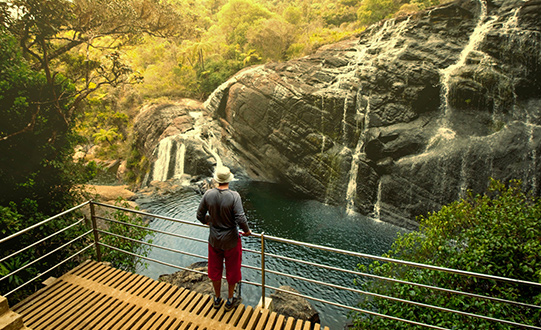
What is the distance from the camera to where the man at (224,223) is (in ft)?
10.1

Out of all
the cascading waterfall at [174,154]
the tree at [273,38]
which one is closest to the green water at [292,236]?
the cascading waterfall at [174,154]

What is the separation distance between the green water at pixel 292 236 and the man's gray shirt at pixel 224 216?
4.79 metres

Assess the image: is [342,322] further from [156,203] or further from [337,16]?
[337,16]

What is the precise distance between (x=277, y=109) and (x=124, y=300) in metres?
13.4

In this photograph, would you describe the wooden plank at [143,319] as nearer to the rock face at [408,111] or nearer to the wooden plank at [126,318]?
the wooden plank at [126,318]

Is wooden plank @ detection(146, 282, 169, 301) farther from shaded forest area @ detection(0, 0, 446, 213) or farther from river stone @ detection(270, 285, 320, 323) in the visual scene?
shaded forest area @ detection(0, 0, 446, 213)

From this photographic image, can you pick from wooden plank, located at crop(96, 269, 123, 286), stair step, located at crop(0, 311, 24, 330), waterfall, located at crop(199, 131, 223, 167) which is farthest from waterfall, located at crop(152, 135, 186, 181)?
stair step, located at crop(0, 311, 24, 330)

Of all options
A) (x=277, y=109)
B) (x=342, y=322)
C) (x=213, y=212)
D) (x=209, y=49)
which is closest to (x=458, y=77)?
(x=277, y=109)

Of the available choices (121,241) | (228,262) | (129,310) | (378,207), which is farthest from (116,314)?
(378,207)

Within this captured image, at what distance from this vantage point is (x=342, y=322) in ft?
21.3

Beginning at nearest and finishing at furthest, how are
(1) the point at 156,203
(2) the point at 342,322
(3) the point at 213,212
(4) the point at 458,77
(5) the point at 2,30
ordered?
(3) the point at 213,212 < (5) the point at 2,30 < (2) the point at 342,322 < (4) the point at 458,77 < (1) the point at 156,203

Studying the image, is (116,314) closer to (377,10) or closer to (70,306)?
(70,306)

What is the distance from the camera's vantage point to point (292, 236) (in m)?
10.8

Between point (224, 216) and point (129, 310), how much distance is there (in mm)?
1770
